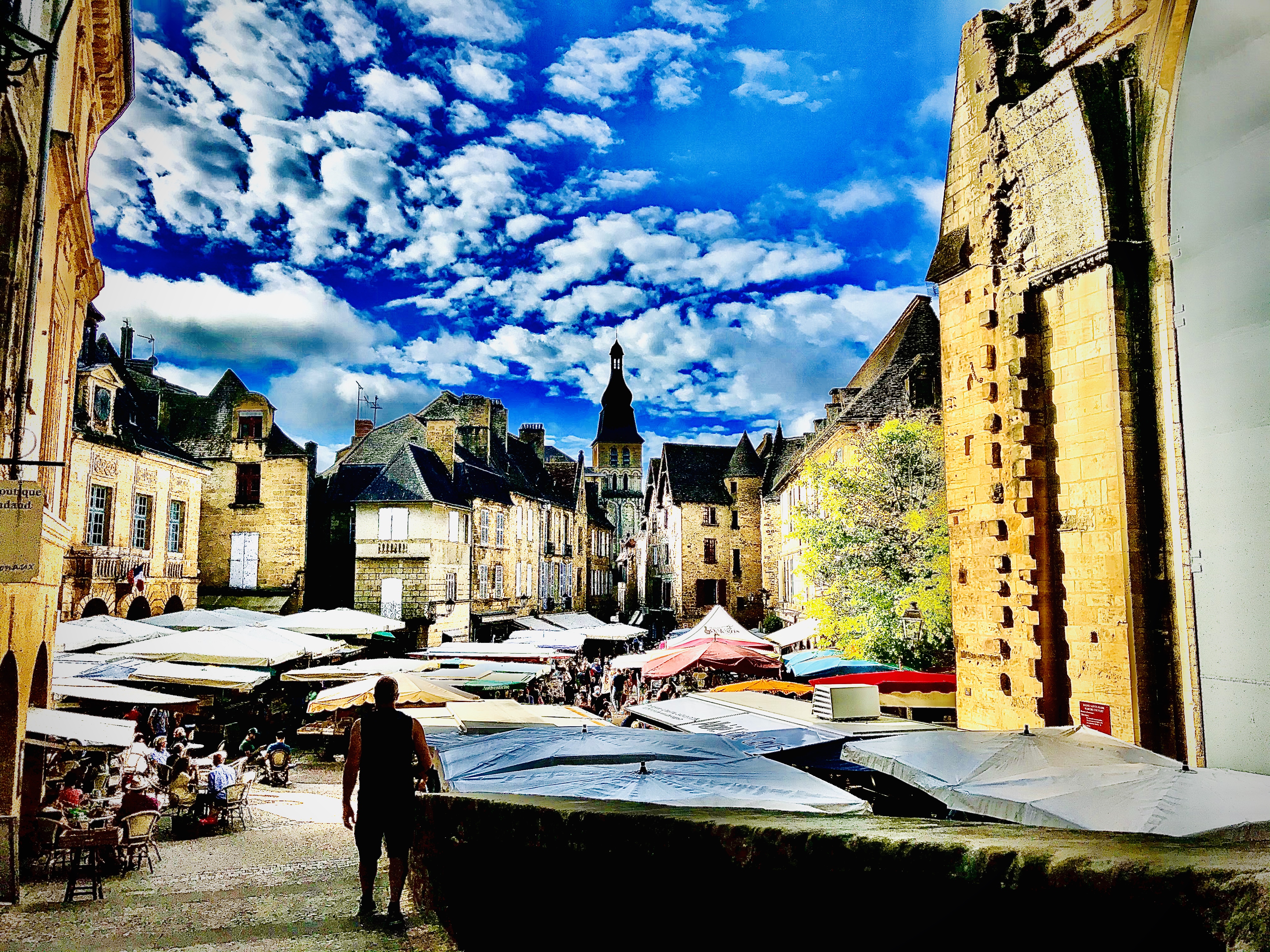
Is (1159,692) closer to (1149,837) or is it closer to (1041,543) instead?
(1041,543)

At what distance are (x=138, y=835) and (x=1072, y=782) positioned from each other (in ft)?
26.7

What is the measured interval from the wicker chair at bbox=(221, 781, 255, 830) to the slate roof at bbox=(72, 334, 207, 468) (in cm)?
1383

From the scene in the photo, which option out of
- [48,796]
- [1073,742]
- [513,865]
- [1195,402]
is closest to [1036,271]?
[1195,402]

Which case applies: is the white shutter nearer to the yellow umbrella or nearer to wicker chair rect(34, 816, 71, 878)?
the yellow umbrella

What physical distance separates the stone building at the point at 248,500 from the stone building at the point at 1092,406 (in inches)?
1051

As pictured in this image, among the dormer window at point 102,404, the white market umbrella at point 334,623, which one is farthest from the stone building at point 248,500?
the dormer window at point 102,404

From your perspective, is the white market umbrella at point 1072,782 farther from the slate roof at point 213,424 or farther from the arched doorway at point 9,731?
the slate roof at point 213,424

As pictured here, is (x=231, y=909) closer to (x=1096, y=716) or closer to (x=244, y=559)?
(x=1096, y=716)

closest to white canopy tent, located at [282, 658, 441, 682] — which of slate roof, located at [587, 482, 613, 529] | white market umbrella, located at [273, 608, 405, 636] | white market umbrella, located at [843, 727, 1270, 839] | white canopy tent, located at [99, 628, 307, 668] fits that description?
white canopy tent, located at [99, 628, 307, 668]

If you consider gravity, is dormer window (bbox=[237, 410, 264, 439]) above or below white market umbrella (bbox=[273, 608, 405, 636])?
above

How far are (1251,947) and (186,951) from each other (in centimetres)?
489

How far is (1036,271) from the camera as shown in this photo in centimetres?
1034

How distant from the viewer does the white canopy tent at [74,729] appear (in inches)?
346

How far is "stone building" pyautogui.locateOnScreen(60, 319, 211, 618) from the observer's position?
2169cm
